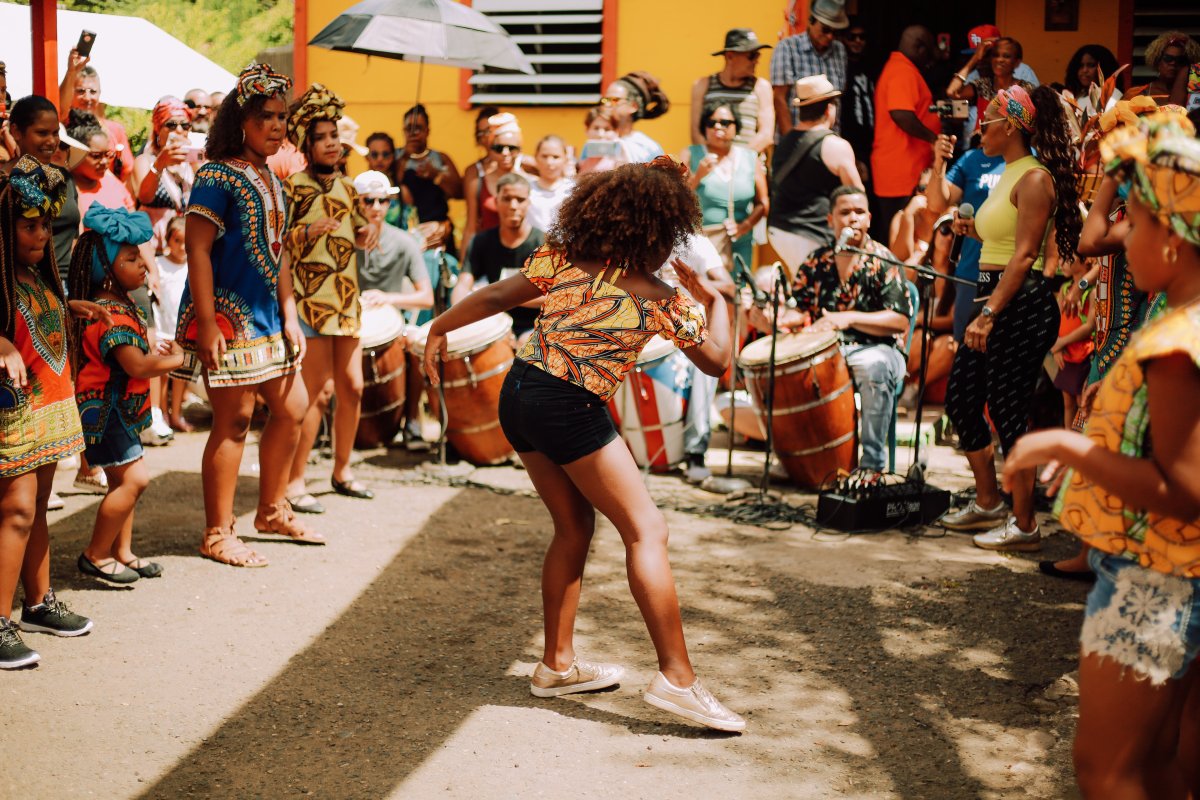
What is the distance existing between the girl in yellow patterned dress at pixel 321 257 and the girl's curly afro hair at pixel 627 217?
282 centimetres

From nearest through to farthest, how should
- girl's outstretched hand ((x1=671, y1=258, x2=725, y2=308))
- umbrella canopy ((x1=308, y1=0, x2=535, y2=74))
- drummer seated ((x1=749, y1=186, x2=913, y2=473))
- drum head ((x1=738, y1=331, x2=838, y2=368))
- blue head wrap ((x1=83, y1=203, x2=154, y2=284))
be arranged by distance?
girl's outstretched hand ((x1=671, y1=258, x2=725, y2=308)), blue head wrap ((x1=83, y1=203, x2=154, y2=284)), drum head ((x1=738, y1=331, x2=838, y2=368)), drummer seated ((x1=749, y1=186, x2=913, y2=473)), umbrella canopy ((x1=308, y1=0, x2=535, y2=74))

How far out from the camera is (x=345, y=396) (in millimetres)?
7324

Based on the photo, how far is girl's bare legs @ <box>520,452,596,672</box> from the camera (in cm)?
451

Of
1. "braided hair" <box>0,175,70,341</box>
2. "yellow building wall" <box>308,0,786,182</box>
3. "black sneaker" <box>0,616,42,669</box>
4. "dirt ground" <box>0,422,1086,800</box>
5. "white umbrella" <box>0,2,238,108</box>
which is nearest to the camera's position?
"dirt ground" <box>0,422,1086,800</box>

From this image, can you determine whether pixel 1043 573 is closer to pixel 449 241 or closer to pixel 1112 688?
pixel 1112 688

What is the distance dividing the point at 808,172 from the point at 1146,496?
260 inches

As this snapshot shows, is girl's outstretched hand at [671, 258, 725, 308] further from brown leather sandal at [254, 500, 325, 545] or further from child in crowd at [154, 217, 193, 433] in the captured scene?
child in crowd at [154, 217, 193, 433]

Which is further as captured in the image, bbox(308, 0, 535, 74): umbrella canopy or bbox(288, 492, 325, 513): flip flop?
bbox(308, 0, 535, 74): umbrella canopy

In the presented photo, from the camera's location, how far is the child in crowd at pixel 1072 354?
7.16 metres

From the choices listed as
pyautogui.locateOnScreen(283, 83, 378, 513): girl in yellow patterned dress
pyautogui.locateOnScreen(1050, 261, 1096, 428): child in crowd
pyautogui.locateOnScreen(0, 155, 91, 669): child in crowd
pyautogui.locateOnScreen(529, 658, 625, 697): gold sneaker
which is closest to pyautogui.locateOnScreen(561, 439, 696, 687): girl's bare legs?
pyautogui.locateOnScreen(529, 658, 625, 697): gold sneaker

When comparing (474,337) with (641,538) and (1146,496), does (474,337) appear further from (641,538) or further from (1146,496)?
(1146,496)

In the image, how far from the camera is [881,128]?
10.7 meters

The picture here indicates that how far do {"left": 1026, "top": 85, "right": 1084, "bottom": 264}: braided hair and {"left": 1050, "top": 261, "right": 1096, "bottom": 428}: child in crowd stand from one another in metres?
0.70

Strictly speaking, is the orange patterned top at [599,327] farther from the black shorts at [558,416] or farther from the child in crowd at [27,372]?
the child in crowd at [27,372]
